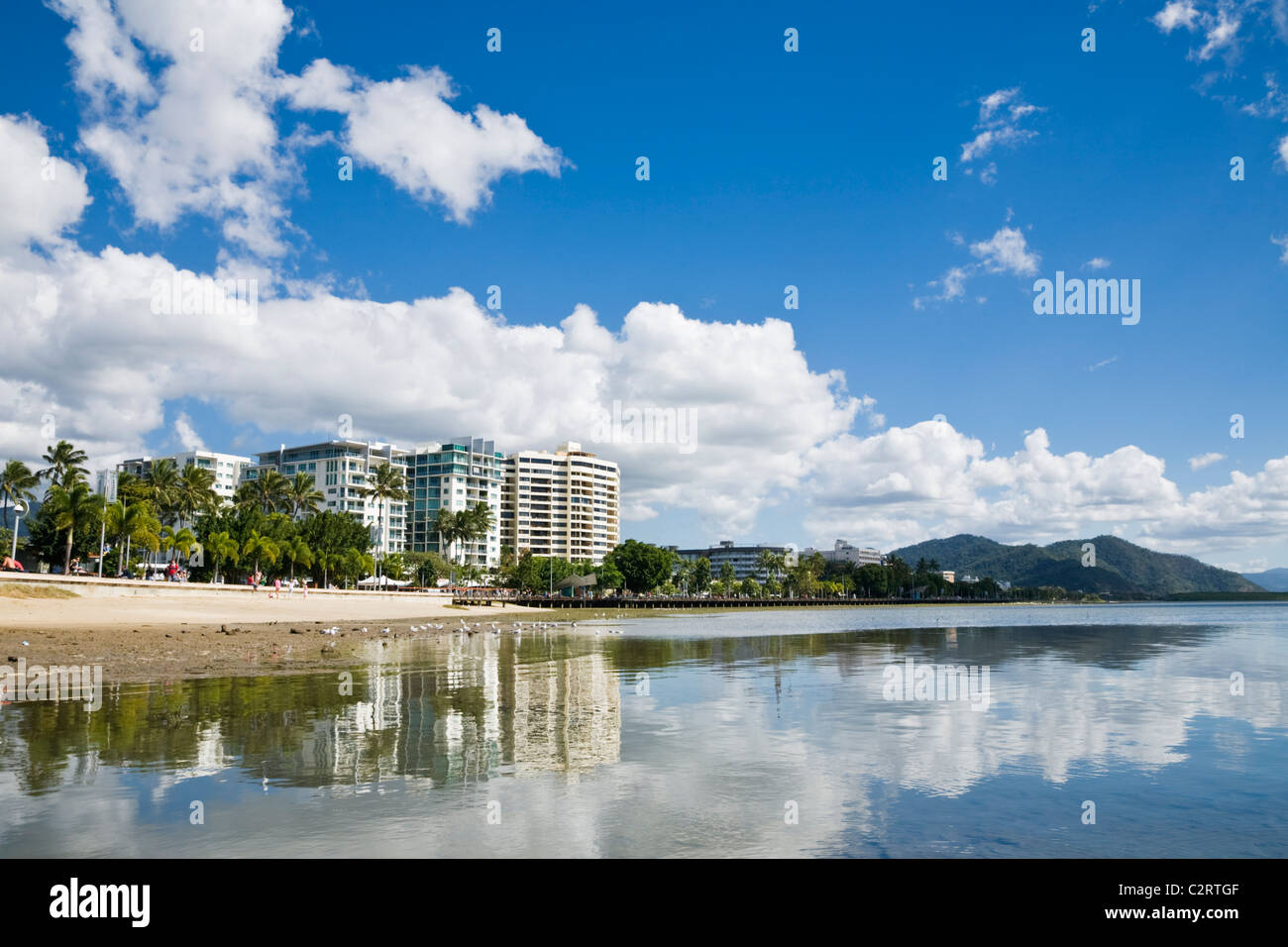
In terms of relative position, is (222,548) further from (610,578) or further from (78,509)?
(610,578)

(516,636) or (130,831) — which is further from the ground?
(130,831)

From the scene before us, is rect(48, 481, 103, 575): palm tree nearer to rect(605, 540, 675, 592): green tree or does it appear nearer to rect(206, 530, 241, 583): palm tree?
rect(206, 530, 241, 583): palm tree

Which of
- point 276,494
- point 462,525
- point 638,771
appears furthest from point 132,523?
point 462,525

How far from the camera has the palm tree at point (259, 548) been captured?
10275 cm

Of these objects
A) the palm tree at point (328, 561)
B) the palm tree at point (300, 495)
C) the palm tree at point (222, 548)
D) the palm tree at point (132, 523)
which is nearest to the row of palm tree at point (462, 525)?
the palm tree at point (300, 495)

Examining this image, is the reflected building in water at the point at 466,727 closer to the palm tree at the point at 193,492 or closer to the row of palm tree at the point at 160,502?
the row of palm tree at the point at 160,502

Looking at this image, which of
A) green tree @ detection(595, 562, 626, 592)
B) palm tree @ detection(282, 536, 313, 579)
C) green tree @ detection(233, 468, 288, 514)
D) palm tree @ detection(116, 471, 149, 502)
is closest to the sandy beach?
palm tree @ detection(282, 536, 313, 579)

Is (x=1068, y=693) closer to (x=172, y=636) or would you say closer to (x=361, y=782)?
(x=361, y=782)
